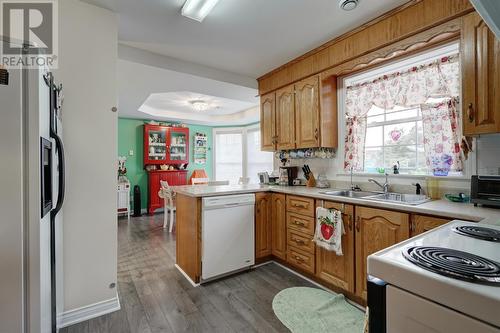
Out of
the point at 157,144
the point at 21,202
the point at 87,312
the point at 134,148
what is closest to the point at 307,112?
the point at 21,202

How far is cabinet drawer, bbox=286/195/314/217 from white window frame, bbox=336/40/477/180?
2.35ft

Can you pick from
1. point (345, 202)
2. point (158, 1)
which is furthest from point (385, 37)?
point (158, 1)

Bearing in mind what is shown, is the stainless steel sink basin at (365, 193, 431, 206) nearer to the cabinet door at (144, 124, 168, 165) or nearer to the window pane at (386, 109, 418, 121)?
the window pane at (386, 109, 418, 121)

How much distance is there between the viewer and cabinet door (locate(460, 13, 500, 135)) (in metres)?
1.46

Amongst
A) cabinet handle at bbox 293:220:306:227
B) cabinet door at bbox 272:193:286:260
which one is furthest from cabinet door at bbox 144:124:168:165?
cabinet handle at bbox 293:220:306:227

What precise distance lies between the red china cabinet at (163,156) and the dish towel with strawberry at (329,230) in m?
4.48

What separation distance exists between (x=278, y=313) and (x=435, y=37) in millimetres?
2540

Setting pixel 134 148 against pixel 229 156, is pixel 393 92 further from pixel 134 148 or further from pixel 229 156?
pixel 134 148

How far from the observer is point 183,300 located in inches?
79.9

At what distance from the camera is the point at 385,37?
6.63ft

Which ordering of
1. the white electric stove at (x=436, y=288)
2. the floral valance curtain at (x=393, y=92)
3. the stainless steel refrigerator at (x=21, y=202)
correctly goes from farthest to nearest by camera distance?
the floral valance curtain at (x=393, y=92) → the stainless steel refrigerator at (x=21, y=202) → the white electric stove at (x=436, y=288)

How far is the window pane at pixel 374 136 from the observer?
248 cm

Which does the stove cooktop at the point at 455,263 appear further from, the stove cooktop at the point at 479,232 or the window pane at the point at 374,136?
the window pane at the point at 374,136

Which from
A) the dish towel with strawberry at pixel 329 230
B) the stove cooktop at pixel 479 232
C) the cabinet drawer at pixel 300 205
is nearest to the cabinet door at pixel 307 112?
the cabinet drawer at pixel 300 205
